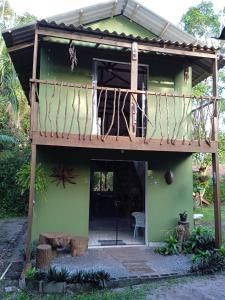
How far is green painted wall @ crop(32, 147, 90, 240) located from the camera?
8281mm

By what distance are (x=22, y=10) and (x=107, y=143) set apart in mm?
20113

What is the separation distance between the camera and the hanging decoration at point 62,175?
839 centimetres

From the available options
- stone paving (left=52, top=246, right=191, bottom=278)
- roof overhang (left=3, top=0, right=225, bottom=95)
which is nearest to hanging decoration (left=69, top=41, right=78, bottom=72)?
roof overhang (left=3, top=0, right=225, bottom=95)

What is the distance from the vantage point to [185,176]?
9.48 metres

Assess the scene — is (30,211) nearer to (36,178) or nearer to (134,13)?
(36,178)

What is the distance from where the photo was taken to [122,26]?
955cm

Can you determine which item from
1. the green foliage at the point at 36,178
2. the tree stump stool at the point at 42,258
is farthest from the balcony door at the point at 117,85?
the tree stump stool at the point at 42,258

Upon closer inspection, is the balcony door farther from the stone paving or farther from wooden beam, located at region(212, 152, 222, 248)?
the stone paving

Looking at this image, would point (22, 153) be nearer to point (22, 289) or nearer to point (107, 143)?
point (107, 143)

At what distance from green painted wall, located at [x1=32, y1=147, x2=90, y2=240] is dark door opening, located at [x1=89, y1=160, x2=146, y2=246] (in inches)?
35.2

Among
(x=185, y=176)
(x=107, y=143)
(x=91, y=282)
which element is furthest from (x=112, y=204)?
(x=91, y=282)

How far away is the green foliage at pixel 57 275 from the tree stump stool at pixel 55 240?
1530mm

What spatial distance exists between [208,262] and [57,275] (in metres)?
3.20

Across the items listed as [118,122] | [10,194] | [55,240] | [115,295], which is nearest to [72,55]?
[118,122]
